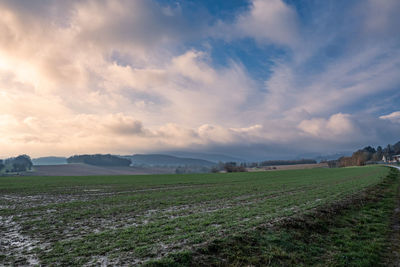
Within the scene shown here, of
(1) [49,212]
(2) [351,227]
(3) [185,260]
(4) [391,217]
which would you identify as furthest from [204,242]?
(1) [49,212]

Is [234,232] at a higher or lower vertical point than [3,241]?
higher

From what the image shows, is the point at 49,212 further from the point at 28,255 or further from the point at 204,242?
the point at 204,242

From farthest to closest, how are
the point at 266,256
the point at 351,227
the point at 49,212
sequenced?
the point at 49,212, the point at 351,227, the point at 266,256

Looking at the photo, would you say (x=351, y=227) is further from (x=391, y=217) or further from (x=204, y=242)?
(x=204, y=242)

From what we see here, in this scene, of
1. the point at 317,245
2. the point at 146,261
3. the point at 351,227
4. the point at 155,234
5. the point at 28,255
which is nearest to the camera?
the point at 146,261

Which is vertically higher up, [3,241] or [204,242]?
[204,242]

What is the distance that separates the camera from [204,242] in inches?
393

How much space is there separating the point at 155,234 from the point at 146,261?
3.74m

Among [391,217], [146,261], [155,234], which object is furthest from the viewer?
[391,217]

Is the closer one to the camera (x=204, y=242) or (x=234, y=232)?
(x=204, y=242)

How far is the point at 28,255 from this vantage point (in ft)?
31.9

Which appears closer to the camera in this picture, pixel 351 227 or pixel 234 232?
pixel 234 232

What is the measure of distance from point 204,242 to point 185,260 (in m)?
1.75

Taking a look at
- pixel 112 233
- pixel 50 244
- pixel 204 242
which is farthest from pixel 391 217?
pixel 50 244
